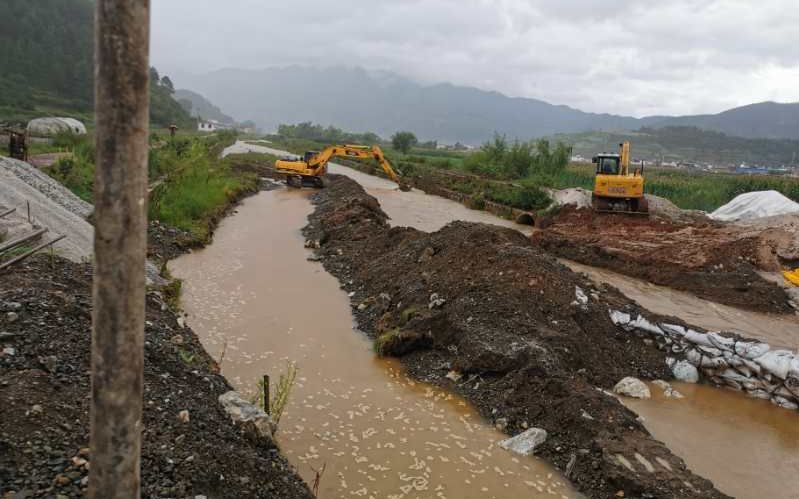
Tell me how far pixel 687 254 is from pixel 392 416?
1203cm

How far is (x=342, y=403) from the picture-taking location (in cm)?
707

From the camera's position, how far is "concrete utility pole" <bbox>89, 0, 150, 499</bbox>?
211 cm

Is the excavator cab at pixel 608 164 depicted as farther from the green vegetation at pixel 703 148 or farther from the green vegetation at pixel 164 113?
the green vegetation at pixel 703 148

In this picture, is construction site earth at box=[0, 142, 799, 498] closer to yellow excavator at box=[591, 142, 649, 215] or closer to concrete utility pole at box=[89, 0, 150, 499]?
concrete utility pole at box=[89, 0, 150, 499]

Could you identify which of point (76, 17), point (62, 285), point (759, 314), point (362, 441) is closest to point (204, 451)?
point (362, 441)

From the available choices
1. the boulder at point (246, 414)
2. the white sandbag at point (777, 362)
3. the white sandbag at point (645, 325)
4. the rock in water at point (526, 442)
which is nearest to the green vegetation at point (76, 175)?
the boulder at point (246, 414)

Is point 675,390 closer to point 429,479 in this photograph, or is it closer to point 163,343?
point 429,479

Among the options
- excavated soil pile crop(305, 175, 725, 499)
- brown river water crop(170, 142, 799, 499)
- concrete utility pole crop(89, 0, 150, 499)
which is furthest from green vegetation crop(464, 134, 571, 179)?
concrete utility pole crop(89, 0, 150, 499)

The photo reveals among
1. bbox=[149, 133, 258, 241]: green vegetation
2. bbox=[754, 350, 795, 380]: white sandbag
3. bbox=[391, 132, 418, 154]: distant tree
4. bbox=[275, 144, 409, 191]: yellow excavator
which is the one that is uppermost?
bbox=[391, 132, 418, 154]: distant tree

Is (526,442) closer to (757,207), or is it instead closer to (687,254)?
(687,254)

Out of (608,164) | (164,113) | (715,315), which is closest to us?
(715,315)

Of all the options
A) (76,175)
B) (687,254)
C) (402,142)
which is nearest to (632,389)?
(687,254)

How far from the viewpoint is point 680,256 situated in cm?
1559

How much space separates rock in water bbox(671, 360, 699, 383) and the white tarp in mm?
16711
